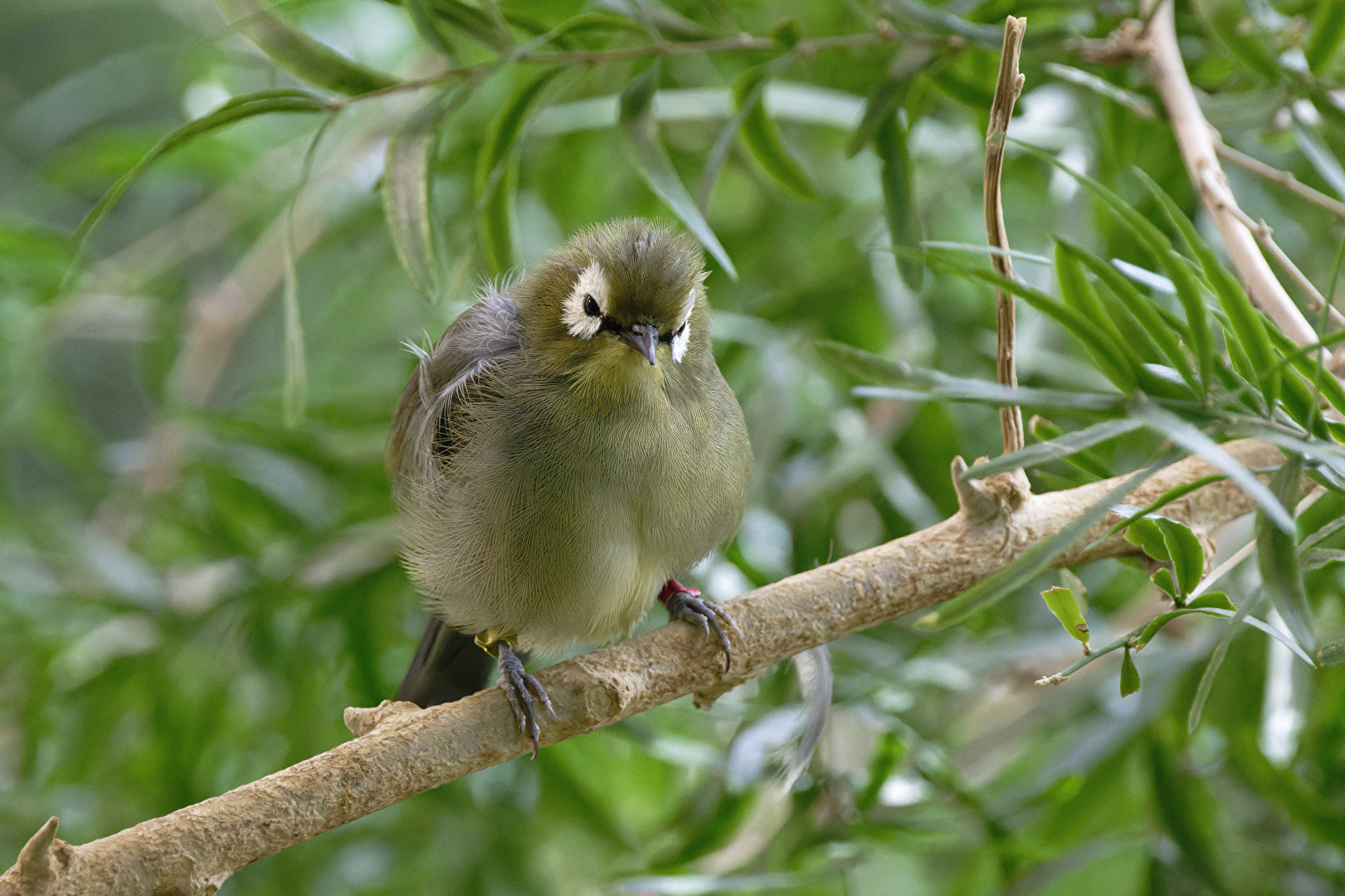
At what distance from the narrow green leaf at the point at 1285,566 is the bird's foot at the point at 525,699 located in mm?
948

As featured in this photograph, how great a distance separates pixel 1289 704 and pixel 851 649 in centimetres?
91

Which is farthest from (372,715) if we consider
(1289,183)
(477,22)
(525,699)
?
(1289,183)

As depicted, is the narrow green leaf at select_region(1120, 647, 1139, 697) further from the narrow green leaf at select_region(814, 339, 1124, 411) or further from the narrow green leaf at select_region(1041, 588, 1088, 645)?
the narrow green leaf at select_region(814, 339, 1124, 411)

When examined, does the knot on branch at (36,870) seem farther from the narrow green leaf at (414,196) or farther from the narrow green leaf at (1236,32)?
the narrow green leaf at (1236,32)

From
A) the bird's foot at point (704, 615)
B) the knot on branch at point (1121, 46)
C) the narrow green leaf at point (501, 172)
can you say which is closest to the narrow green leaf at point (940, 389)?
the bird's foot at point (704, 615)

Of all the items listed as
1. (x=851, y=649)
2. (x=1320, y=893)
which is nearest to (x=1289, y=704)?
(x=1320, y=893)

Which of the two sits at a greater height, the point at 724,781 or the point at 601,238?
the point at 601,238

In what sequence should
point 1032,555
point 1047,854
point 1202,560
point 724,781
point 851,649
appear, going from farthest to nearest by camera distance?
point 851,649 → point 724,781 → point 1047,854 → point 1202,560 → point 1032,555

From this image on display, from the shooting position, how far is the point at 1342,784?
2.28 m

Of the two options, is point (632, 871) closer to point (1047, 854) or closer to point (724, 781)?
point (724, 781)

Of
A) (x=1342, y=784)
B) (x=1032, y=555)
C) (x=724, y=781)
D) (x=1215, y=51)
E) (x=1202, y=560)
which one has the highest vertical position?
(x=1215, y=51)

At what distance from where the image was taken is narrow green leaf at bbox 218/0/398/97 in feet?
6.06

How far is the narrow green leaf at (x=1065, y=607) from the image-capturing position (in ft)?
4.39

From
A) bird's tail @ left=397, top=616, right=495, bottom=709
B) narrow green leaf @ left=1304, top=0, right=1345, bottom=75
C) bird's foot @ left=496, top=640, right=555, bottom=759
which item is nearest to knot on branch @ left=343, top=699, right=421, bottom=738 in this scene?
bird's foot @ left=496, top=640, right=555, bottom=759
